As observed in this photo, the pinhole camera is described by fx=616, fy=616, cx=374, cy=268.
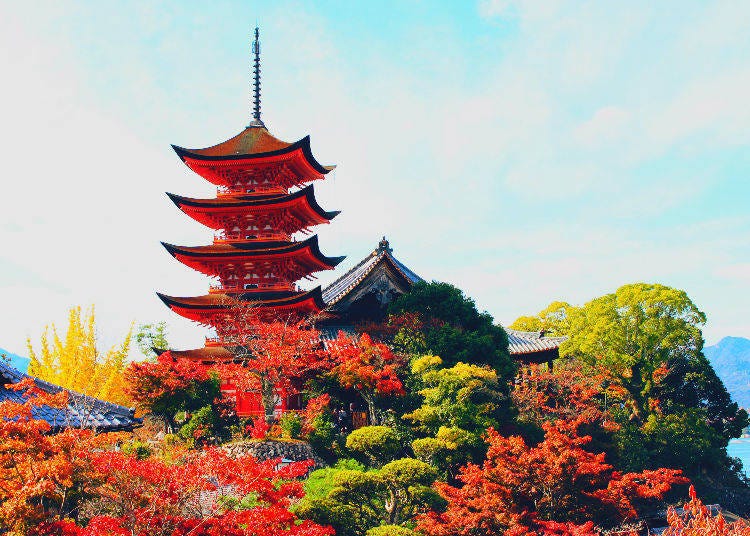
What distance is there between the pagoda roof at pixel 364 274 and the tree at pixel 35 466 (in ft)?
50.8

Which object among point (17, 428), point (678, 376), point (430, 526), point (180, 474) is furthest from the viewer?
point (678, 376)

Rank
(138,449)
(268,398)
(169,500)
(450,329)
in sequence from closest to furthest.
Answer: (169,500) < (138,449) < (268,398) < (450,329)

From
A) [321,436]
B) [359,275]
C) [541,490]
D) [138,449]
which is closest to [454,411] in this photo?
[541,490]

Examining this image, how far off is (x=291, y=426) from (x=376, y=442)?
131 inches

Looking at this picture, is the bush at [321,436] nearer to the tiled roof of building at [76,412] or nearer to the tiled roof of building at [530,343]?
the tiled roof of building at [76,412]

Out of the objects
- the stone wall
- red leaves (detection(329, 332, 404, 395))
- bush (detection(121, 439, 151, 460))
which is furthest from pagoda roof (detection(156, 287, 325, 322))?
bush (detection(121, 439, 151, 460))

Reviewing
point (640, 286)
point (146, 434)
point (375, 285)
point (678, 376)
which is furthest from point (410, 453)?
point (678, 376)

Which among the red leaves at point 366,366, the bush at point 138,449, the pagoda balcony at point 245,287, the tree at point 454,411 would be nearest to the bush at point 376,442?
the tree at point 454,411

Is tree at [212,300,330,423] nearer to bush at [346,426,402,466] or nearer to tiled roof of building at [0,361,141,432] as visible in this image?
bush at [346,426,402,466]

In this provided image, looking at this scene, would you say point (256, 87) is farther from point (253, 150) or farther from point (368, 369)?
point (368, 369)

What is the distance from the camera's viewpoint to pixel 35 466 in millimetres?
9578

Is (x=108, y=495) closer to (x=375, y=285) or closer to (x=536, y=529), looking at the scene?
(x=536, y=529)

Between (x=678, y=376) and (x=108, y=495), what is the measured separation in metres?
28.9

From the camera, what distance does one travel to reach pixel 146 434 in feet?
73.5
